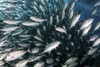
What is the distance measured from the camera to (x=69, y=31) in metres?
5.09

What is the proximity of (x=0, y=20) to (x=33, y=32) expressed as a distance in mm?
1706

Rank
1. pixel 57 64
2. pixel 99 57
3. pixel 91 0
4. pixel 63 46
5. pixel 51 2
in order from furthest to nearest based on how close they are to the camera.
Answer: pixel 91 0 < pixel 51 2 < pixel 63 46 < pixel 57 64 < pixel 99 57

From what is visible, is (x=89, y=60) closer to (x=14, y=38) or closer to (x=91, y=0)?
(x=14, y=38)

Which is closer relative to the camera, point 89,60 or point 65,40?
point 89,60

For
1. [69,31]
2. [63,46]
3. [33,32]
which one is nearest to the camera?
[63,46]

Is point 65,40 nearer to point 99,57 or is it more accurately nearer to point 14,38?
point 99,57

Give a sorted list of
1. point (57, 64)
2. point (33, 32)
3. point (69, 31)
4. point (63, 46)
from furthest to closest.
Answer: point (33, 32)
point (69, 31)
point (63, 46)
point (57, 64)

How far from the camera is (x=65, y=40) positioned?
192 inches

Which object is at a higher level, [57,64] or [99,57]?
[57,64]

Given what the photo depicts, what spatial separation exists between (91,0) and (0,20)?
5.83 meters

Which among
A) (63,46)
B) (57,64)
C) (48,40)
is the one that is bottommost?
(57,64)

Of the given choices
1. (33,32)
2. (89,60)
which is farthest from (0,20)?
(89,60)

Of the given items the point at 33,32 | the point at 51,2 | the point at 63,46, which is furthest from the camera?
the point at 51,2

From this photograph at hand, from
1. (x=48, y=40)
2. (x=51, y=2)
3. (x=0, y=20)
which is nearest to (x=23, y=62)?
(x=48, y=40)
